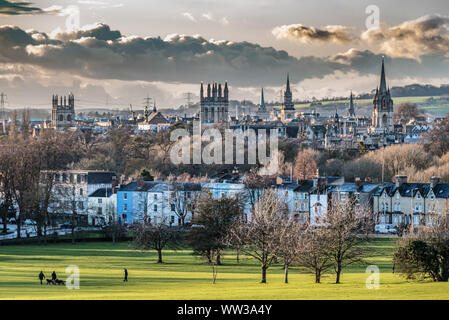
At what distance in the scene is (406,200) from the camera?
6406 centimetres

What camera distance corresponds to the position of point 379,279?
3481 centimetres

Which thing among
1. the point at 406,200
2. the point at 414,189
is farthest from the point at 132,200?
the point at 414,189

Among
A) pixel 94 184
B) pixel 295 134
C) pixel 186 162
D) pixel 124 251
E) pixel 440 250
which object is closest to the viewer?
pixel 440 250

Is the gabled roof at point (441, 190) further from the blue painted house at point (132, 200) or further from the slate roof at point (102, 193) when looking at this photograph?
the slate roof at point (102, 193)

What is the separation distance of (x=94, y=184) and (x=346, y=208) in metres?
36.7

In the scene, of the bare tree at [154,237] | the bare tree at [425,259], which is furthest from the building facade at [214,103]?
the bare tree at [425,259]

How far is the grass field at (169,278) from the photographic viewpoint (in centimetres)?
2848

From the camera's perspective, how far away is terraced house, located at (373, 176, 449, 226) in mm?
62344

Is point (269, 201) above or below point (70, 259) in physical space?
above

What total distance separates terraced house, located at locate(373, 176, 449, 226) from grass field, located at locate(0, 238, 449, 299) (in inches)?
334

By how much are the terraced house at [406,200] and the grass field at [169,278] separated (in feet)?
27.8
